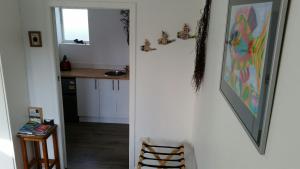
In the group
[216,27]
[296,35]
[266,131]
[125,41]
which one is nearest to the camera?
[296,35]

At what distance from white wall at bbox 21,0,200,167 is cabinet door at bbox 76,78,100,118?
1197mm

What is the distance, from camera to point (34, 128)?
9.12ft

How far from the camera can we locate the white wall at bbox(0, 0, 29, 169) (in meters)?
2.41

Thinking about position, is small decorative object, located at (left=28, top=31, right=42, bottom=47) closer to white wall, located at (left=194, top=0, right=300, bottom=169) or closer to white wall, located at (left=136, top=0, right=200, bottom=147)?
white wall, located at (left=136, top=0, right=200, bottom=147)

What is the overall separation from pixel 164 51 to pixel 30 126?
1.75m

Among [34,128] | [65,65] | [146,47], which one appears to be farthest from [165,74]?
[65,65]

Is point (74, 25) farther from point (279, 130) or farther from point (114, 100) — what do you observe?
point (279, 130)

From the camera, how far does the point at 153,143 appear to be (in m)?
2.90

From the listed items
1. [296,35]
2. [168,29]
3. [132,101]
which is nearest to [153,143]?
[132,101]

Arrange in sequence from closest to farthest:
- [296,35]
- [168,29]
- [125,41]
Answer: [296,35], [168,29], [125,41]

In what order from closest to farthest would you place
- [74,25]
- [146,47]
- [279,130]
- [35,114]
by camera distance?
[279,130] < [146,47] < [35,114] < [74,25]

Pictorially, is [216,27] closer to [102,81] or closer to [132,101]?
[132,101]

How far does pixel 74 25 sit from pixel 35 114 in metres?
2.25

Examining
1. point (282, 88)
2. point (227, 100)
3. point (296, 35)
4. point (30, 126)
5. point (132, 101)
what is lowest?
point (30, 126)
